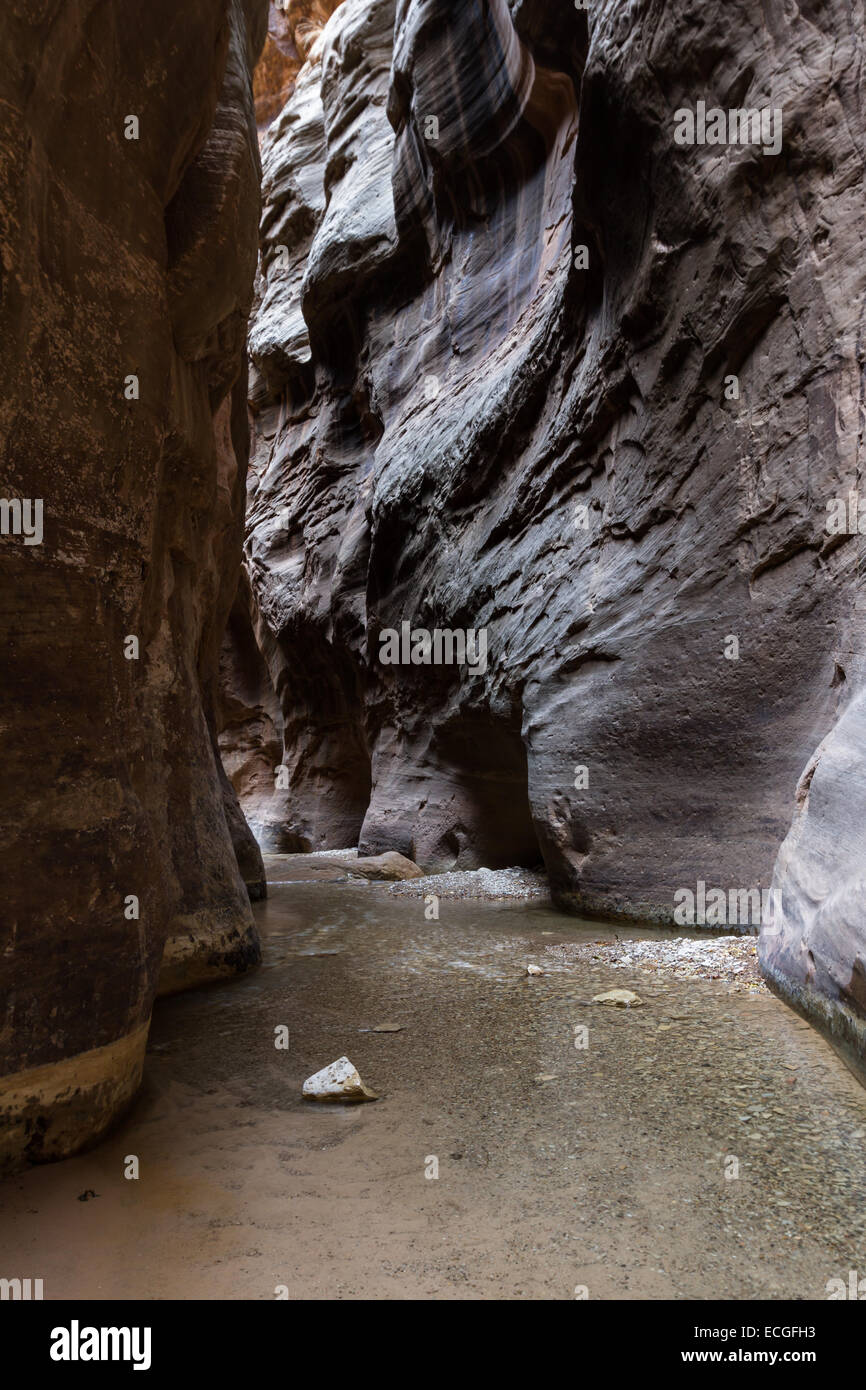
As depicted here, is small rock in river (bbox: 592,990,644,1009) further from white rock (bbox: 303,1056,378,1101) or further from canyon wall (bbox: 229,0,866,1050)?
white rock (bbox: 303,1056,378,1101)

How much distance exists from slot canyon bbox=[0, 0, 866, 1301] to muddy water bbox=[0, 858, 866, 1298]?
18 millimetres

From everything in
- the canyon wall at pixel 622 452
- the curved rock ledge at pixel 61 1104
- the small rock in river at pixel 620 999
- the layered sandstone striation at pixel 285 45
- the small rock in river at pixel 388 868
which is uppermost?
the layered sandstone striation at pixel 285 45

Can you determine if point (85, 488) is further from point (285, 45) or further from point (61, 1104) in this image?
point (285, 45)

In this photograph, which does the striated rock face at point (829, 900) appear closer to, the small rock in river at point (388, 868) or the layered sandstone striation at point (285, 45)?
the small rock in river at point (388, 868)

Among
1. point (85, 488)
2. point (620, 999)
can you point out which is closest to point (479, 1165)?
point (620, 999)

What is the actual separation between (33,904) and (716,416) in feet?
19.2

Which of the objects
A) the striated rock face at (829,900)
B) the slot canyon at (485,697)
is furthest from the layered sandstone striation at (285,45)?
the striated rock face at (829,900)

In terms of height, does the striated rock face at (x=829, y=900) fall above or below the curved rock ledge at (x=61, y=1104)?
above

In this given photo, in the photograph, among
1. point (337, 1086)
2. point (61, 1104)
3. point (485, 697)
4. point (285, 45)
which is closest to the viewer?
point (61, 1104)

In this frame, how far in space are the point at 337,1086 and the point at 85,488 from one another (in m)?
2.55

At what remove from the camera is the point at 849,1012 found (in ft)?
10.0

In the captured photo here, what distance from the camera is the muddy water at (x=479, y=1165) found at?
188 cm

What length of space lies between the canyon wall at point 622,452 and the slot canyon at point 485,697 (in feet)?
0.14

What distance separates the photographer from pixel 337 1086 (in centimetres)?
301
